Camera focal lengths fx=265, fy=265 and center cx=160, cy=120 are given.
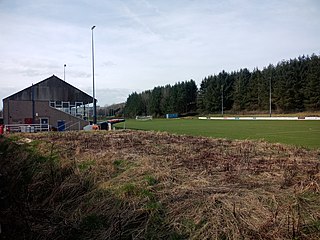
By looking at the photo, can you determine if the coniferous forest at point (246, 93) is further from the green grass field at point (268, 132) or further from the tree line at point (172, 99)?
the green grass field at point (268, 132)

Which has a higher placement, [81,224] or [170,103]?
[170,103]

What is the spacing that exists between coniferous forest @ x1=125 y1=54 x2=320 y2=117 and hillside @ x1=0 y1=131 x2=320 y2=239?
62173mm

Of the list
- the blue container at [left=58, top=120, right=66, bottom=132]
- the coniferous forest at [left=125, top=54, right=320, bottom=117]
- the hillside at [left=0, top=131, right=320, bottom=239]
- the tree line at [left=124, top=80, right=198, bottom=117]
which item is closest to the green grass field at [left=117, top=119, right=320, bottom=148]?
the hillside at [left=0, top=131, right=320, bottom=239]

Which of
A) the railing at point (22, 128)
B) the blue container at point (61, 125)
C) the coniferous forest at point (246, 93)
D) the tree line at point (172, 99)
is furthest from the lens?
the tree line at point (172, 99)

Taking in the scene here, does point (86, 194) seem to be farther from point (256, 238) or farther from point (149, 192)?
point (256, 238)

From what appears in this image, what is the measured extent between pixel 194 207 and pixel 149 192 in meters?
1.20

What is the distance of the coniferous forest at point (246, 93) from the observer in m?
63.4

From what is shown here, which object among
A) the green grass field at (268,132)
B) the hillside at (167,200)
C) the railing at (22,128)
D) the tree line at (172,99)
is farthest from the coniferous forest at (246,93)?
the hillside at (167,200)

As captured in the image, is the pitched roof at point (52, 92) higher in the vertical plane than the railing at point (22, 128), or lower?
higher

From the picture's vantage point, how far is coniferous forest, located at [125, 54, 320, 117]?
63.4 m

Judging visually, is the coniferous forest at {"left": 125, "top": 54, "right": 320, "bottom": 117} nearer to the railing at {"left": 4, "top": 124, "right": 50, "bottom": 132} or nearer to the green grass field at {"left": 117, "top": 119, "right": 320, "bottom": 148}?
the green grass field at {"left": 117, "top": 119, "right": 320, "bottom": 148}

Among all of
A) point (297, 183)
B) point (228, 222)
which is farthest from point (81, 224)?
point (297, 183)

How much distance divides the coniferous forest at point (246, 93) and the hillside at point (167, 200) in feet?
204

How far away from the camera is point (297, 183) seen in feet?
18.1
